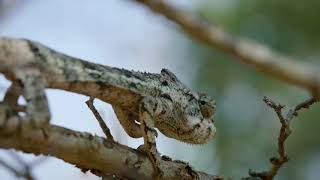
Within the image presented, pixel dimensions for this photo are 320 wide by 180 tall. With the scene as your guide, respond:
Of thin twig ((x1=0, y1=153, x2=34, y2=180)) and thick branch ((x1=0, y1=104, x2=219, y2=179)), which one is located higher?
thick branch ((x1=0, y1=104, x2=219, y2=179))

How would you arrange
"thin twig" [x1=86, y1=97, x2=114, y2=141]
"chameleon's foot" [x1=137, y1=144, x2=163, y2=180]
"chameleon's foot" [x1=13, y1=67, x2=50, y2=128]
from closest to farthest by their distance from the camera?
"chameleon's foot" [x1=13, y1=67, x2=50, y2=128], "chameleon's foot" [x1=137, y1=144, x2=163, y2=180], "thin twig" [x1=86, y1=97, x2=114, y2=141]

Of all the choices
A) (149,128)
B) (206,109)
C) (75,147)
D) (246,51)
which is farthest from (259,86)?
(246,51)


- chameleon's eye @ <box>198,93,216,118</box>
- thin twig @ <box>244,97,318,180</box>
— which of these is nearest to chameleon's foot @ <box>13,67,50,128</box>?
thin twig @ <box>244,97,318,180</box>

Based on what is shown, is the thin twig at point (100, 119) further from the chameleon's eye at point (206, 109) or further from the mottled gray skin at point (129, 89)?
the chameleon's eye at point (206, 109)

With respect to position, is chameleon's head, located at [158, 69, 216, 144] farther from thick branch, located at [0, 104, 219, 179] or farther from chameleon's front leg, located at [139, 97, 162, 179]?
thick branch, located at [0, 104, 219, 179]

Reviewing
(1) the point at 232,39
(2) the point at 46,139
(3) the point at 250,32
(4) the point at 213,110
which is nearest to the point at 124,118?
(4) the point at 213,110

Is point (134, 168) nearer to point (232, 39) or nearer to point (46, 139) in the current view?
point (46, 139)
